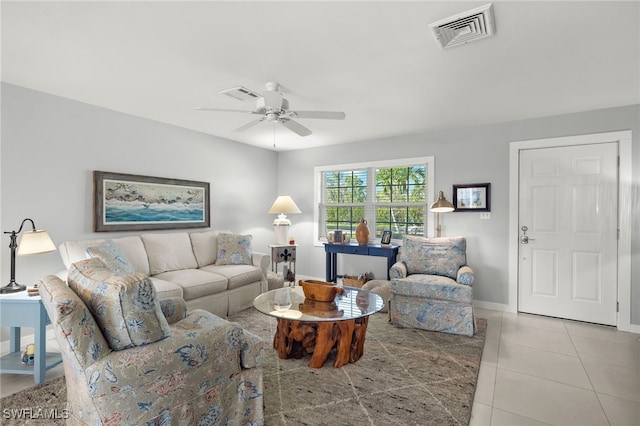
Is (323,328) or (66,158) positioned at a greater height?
(66,158)

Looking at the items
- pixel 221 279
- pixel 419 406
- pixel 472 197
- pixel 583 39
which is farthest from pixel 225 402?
pixel 472 197

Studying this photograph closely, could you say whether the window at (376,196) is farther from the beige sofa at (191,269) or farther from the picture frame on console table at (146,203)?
the picture frame on console table at (146,203)

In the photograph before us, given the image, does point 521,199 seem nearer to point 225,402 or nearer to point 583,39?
point 583,39

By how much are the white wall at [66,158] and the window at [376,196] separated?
1.93 m

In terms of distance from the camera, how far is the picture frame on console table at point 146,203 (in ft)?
11.7

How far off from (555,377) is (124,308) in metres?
2.99

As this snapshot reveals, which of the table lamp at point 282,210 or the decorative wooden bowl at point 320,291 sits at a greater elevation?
the table lamp at point 282,210

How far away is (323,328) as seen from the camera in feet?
8.28

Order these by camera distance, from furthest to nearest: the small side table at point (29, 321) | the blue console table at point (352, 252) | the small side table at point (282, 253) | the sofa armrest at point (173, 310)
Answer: the small side table at point (282, 253), the blue console table at point (352, 252), the small side table at point (29, 321), the sofa armrest at point (173, 310)

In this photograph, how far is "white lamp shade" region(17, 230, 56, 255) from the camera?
2602 mm

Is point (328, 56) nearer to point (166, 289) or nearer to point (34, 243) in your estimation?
point (166, 289)

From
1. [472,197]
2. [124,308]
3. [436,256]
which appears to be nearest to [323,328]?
[124,308]

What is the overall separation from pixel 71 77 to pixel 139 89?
0.51m

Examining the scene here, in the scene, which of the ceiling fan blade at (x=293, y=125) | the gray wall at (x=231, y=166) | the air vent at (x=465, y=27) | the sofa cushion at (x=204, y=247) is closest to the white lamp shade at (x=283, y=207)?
the gray wall at (x=231, y=166)
